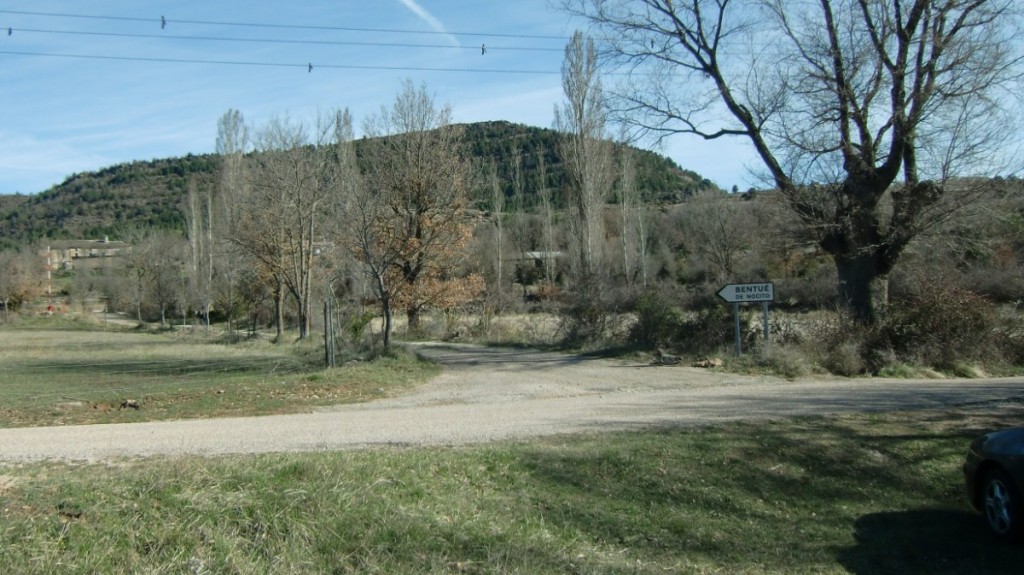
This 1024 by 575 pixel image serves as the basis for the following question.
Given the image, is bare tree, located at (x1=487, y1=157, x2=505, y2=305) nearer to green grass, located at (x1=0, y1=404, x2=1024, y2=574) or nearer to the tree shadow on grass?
green grass, located at (x1=0, y1=404, x2=1024, y2=574)

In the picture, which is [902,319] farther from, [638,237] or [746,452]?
[638,237]

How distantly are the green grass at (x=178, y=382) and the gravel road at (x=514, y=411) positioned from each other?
3.66 feet

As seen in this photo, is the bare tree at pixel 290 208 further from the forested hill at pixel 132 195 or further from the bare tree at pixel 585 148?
the forested hill at pixel 132 195

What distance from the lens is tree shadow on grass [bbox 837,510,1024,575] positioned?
710 centimetres

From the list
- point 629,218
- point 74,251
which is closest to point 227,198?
point 629,218

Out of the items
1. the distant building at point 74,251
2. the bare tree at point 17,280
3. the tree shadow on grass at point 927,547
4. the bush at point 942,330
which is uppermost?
the distant building at point 74,251

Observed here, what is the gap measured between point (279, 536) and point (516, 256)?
65346 millimetres

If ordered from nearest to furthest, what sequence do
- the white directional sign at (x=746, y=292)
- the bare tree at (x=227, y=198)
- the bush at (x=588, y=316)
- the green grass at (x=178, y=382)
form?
the green grass at (x=178, y=382) < the white directional sign at (x=746, y=292) < the bush at (x=588, y=316) < the bare tree at (x=227, y=198)

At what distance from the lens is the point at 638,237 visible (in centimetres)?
6153

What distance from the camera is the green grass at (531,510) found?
5836mm

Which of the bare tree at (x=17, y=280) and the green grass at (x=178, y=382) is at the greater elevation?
the bare tree at (x=17, y=280)

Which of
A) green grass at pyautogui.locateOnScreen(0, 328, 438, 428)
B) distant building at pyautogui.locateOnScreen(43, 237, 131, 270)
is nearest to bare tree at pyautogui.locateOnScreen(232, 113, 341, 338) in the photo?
green grass at pyautogui.locateOnScreen(0, 328, 438, 428)

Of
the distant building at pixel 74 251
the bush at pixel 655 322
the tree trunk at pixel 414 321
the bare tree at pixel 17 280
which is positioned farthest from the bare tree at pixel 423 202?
the distant building at pixel 74 251

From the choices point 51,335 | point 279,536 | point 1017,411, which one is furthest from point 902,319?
point 51,335
